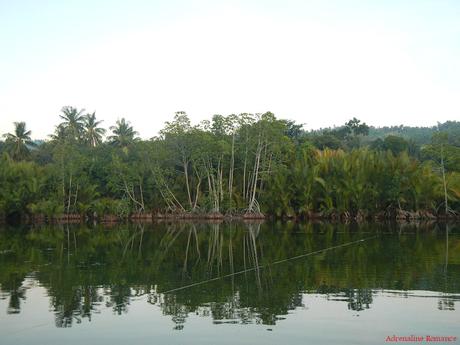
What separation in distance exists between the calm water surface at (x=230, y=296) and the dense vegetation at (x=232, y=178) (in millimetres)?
20857

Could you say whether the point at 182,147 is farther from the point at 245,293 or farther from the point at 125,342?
the point at 125,342

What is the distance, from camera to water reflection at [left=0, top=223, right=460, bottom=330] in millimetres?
9312

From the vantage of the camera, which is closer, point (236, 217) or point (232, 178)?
point (236, 217)

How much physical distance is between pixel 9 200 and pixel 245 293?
112 feet

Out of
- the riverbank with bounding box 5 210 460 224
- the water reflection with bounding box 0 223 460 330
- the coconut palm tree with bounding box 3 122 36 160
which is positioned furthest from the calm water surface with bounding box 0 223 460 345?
the coconut palm tree with bounding box 3 122 36 160

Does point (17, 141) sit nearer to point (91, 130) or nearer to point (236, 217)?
point (91, 130)

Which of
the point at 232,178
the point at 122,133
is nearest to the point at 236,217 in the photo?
the point at 232,178

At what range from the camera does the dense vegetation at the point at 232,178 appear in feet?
125

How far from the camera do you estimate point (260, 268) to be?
45.2ft

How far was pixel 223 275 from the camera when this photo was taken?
496 inches

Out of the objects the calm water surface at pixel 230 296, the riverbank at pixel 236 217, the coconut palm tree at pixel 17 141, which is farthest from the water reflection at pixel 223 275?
the coconut palm tree at pixel 17 141

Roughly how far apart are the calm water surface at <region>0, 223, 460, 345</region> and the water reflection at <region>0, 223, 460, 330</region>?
26 mm

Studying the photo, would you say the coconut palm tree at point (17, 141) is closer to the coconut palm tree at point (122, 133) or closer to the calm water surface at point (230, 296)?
the coconut palm tree at point (122, 133)

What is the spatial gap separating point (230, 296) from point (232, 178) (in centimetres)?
3242
